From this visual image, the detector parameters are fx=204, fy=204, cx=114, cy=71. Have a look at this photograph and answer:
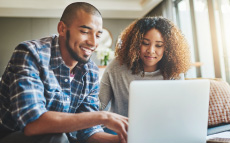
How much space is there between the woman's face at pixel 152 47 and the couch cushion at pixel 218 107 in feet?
1.50

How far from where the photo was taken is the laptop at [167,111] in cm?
64

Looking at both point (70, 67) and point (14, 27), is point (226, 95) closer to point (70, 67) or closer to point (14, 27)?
point (70, 67)

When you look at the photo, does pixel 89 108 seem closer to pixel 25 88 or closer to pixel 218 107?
pixel 25 88

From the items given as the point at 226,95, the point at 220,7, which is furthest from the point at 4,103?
the point at 220,7

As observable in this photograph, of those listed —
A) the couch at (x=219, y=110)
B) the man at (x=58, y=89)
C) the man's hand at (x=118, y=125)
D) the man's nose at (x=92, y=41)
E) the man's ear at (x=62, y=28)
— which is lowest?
the couch at (x=219, y=110)

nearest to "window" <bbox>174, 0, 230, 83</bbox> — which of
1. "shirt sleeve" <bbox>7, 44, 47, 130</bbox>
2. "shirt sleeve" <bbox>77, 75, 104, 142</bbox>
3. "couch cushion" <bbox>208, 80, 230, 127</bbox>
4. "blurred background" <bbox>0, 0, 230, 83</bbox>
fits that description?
"blurred background" <bbox>0, 0, 230, 83</bbox>

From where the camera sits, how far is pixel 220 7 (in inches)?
118

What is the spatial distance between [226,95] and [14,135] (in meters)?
1.32

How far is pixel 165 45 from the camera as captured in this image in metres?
1.40

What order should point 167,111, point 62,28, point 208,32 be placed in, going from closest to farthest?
point 167,111, point 62,28, point 208,32

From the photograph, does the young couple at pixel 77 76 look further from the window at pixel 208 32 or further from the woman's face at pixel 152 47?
the window at pixel 208 32

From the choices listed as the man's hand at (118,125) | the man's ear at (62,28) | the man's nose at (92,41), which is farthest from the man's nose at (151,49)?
the man's hand at (118,125)

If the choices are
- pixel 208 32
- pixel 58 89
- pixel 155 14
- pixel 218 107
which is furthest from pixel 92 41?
pixel 155 14

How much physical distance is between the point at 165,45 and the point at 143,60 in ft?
0.60
